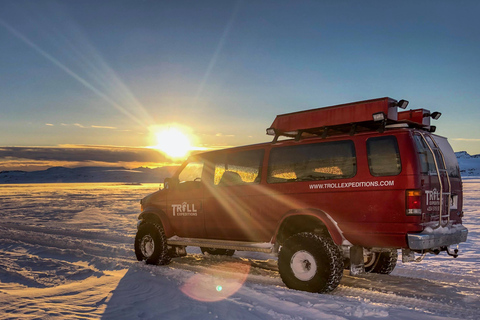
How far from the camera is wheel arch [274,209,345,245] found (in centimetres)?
547

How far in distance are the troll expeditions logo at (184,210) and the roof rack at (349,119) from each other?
7.27 ft

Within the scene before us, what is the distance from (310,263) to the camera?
18.6ft

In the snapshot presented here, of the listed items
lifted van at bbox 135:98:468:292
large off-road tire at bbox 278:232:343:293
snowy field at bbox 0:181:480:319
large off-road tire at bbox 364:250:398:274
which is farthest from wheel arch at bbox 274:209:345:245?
large off-road tire at bbox 364:250:398:274

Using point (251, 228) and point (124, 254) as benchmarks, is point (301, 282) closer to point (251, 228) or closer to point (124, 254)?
point (251, 228)

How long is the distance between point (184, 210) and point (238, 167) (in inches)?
59.4

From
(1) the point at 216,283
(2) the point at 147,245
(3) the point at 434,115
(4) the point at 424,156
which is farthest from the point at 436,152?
(2) the point at 147,245

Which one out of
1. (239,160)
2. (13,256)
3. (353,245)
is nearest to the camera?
(353,245)

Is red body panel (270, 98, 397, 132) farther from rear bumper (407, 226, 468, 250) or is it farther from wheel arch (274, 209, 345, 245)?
rear bumper (407, 226, 468, 250)

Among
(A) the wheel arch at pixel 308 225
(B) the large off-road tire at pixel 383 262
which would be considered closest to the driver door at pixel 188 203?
(A) the wheel arch at pixel 308 225

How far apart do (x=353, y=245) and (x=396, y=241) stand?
2.11 ft

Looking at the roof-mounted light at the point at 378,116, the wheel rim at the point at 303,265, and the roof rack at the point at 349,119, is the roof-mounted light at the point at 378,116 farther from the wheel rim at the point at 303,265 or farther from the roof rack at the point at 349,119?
the wheel rim at the point at 303,265

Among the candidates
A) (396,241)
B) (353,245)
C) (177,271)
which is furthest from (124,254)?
(396,241)

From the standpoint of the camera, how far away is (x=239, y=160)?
7156 millimetres

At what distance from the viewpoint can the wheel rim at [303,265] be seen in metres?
5.62
